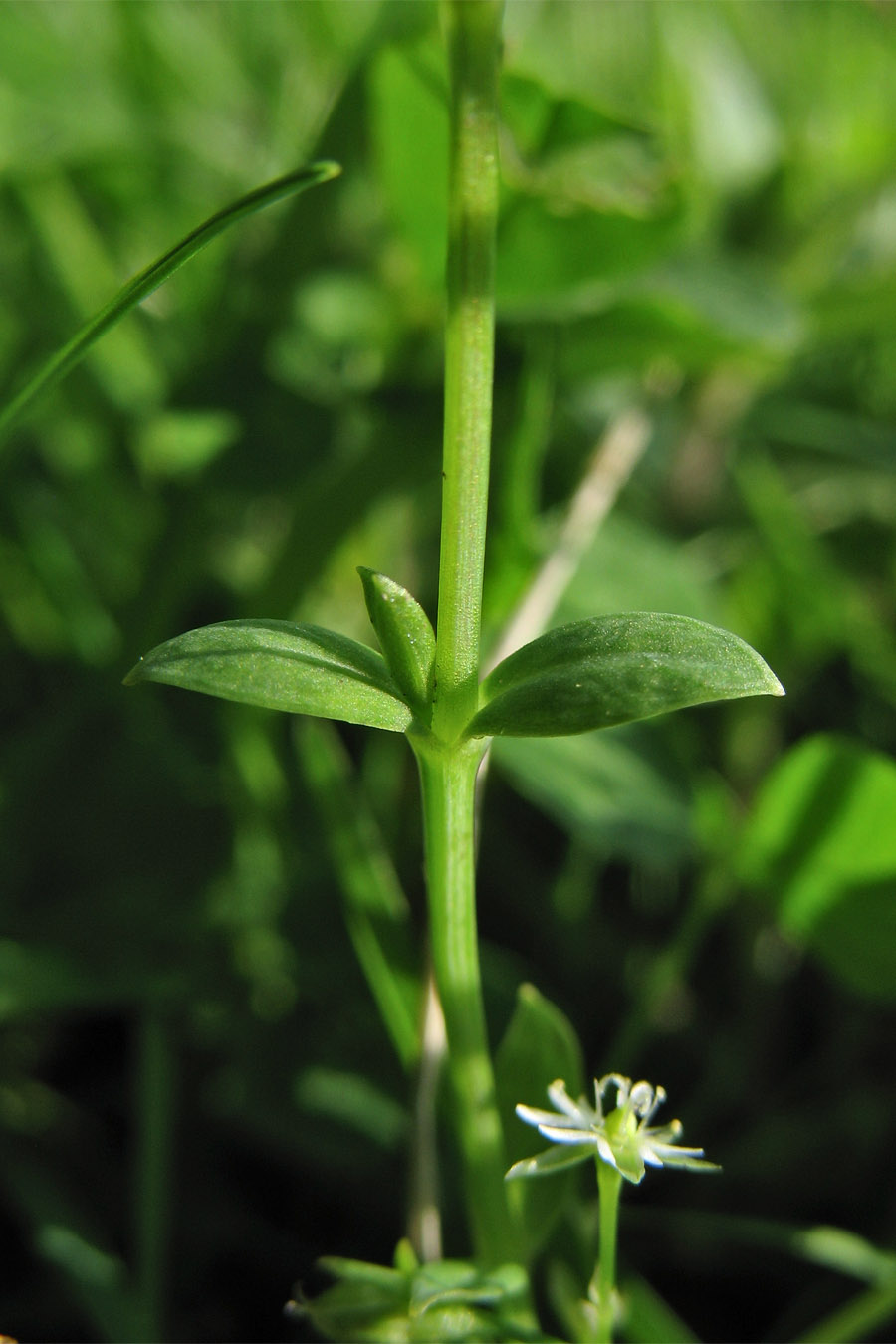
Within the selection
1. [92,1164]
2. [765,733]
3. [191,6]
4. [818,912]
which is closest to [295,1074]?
[92,1164]

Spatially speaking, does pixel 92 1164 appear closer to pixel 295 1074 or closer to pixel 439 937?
pixel 295 1074

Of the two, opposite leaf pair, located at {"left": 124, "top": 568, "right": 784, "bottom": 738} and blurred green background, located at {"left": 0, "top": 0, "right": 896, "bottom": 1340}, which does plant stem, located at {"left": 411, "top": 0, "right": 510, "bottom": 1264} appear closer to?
opposite leaf pair, located at {"left": 124, "top": 568, "right": 784, "bottom": 738}

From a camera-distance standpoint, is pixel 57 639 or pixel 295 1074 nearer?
pixel 295 1074

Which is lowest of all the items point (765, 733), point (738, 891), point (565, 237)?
point (738, 891)

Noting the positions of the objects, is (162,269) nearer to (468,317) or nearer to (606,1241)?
(468,317)

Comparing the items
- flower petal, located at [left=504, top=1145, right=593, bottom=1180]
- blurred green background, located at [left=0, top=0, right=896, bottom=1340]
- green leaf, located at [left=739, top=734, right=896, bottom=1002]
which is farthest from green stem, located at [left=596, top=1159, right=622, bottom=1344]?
green leaf, located at [left=739, top=734, right=896, bottom=1002]

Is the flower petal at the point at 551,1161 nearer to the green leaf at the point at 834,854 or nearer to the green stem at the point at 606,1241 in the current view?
the green stem at the point at 606,1241
